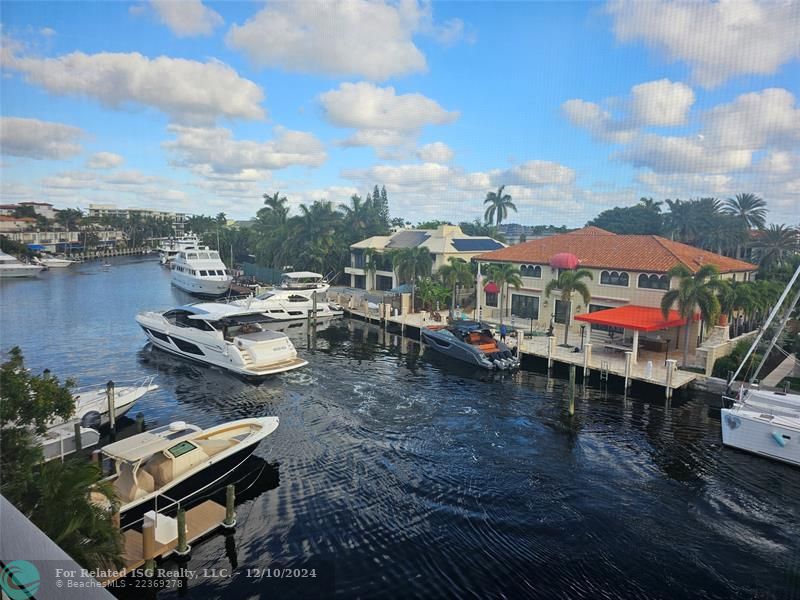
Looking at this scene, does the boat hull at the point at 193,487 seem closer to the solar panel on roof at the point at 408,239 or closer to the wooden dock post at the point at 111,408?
the wooden dock post at the point at 111,408

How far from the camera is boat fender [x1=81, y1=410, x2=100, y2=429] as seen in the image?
1492cm

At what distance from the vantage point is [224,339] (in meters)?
22.1

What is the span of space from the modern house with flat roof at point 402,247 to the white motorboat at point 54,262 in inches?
1334

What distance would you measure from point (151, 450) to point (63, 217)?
6645 cm

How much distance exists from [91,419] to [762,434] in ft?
61.0

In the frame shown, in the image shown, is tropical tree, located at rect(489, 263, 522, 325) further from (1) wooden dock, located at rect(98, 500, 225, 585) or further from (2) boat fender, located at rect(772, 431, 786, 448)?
(1) wooden dock, located at rect(98, 500, 225, 585)

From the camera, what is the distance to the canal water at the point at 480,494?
30.6ft

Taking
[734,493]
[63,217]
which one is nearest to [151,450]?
[734,493]

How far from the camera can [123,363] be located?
23.5m

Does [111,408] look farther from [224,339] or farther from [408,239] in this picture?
[408,239]

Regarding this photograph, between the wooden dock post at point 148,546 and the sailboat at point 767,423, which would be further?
the sailboat at point 767,423

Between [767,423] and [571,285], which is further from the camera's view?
[571,285]

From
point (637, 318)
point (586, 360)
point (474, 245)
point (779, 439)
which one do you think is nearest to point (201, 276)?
point (474, 245)

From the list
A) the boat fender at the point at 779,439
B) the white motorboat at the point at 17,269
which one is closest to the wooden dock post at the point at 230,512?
the boat fender at the point at 779,439
